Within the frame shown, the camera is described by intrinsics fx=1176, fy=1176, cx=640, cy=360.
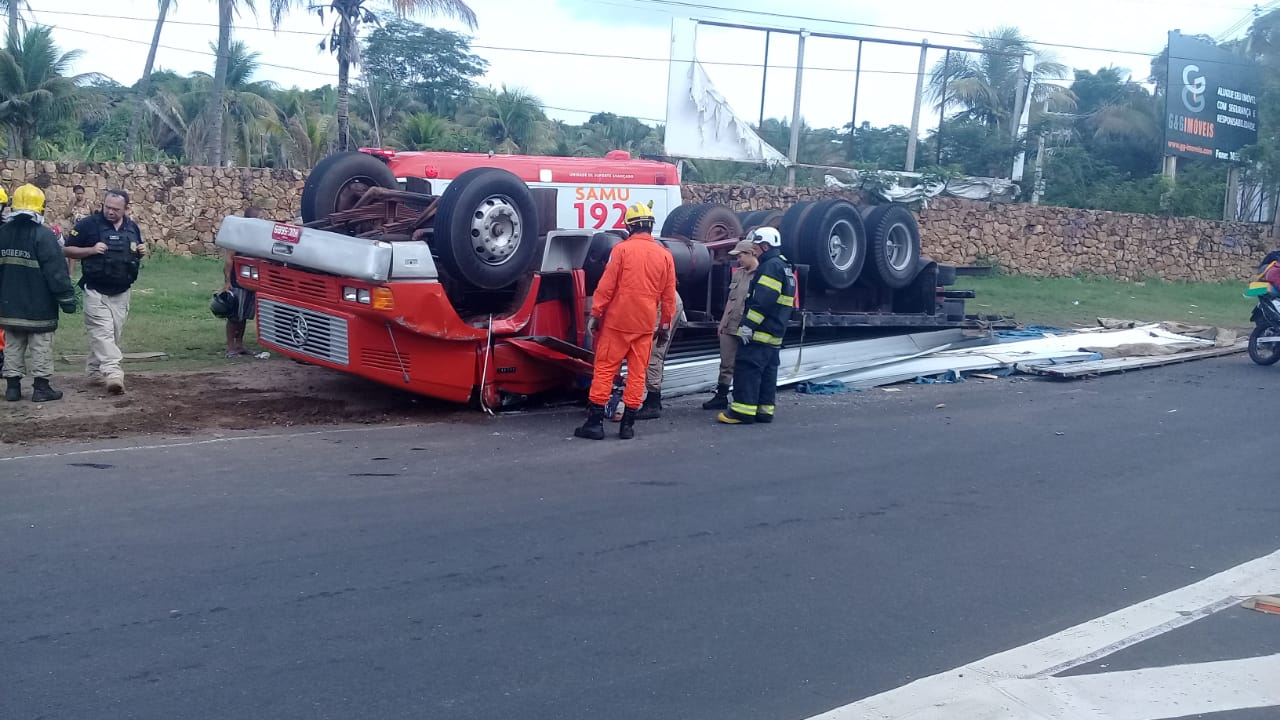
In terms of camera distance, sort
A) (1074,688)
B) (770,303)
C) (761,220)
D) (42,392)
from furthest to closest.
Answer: (761,220), (770,303), (42,392), (1074,688)

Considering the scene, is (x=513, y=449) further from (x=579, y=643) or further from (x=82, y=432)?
(x=579, y=643)

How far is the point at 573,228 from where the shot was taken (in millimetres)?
11172

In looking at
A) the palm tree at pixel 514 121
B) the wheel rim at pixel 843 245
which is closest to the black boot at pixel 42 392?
the wheel rim at pixel 843 245

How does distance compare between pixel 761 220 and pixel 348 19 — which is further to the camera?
pixel 348 19

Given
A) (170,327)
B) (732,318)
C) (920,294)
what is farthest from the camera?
(920,294)

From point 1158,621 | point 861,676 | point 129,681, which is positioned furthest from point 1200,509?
point 129,681

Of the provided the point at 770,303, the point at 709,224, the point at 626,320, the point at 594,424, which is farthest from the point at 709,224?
the point at 594,424

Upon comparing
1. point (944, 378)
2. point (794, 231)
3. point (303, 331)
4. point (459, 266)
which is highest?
point (794, 231)

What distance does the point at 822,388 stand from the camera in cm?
1177

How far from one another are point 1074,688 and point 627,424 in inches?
189

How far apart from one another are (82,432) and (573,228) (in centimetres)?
478

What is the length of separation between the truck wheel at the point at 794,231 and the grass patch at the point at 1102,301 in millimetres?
7020

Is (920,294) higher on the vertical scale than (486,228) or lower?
lower

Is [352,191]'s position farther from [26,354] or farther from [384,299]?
[26,354]
